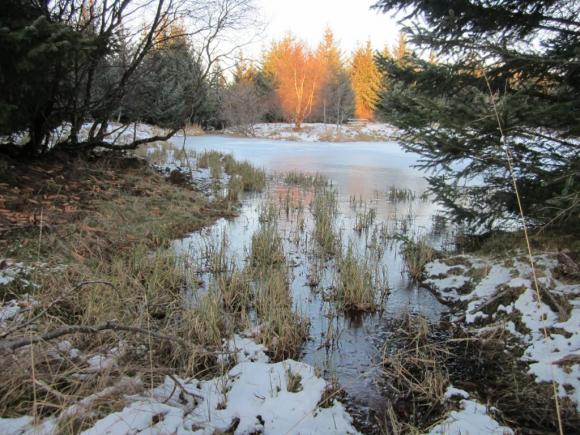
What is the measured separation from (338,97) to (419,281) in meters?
37.8

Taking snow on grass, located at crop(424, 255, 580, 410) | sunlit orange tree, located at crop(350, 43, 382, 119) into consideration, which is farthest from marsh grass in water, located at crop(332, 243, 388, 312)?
sunlit orange tree, located at crop(350, 43, 382, 119)

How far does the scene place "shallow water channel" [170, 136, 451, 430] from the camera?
3493 mm

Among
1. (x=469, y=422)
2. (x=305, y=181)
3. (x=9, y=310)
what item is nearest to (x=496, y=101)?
(x=469, y=422)

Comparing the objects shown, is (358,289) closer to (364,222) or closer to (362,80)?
(364,222)

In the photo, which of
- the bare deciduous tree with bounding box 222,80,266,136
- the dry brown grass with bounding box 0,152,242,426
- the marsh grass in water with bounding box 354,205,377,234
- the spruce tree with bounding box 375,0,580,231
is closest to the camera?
the dry brown grass with bounding box 0,152,242,426

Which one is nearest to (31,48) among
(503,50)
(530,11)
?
(503,50)

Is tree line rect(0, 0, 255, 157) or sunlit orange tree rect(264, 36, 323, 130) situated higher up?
sunlit orange tree rect(264, 36, 323, 130)

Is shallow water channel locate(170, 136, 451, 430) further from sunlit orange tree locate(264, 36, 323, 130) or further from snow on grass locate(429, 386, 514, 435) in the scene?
sunlit orange tree locate(264, 36, 323, 130)

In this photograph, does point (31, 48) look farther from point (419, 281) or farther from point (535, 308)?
point (535, 308)

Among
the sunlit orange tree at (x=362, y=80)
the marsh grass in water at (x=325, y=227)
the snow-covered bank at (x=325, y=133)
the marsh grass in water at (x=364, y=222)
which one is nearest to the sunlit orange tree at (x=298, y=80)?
the snow-covered bank at (x=325, y=133)

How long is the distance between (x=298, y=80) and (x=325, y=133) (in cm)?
779

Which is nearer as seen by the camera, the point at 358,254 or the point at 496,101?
the point at 496,101

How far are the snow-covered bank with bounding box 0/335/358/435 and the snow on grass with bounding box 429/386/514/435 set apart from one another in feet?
1.84

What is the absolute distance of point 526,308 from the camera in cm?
379
